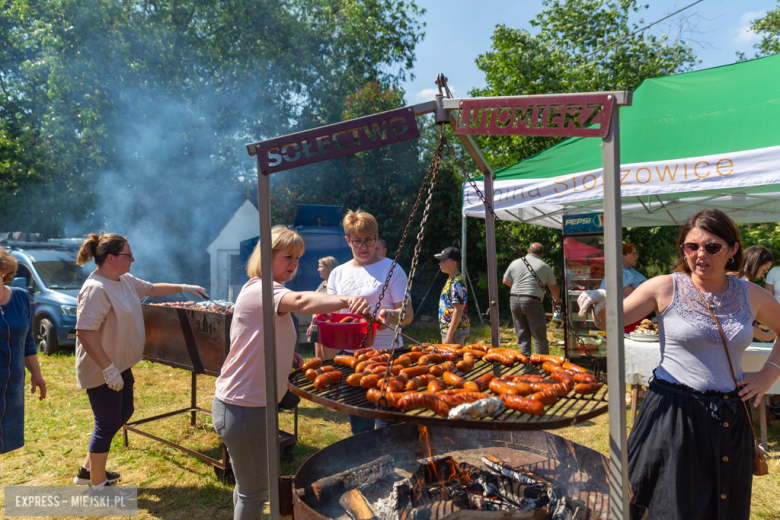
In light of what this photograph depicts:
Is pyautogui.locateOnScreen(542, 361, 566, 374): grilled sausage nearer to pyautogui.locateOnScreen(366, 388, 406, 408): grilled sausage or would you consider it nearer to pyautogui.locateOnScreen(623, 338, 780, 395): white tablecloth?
pyautogui.locateOnScreen(366, 388, 406, 408): grilled sausage

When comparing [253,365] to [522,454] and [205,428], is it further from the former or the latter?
[205,428]

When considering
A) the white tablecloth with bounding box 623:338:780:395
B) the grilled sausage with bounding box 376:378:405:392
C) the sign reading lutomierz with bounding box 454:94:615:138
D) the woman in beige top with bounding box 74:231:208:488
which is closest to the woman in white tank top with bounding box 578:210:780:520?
the sign reading lutomierz with bounding box 454:94:615:138

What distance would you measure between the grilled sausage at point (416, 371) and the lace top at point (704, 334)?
4.02 ft

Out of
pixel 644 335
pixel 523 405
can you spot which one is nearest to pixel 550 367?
pixel 523 405

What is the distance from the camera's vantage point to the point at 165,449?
A: 15.7ft

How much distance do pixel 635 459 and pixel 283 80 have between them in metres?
17.9

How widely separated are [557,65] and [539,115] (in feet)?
48.5

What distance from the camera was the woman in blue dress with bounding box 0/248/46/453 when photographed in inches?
128

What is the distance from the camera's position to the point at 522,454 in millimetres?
2881

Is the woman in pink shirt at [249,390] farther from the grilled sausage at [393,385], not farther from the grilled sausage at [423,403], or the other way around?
the grilled sausage at [423,403]

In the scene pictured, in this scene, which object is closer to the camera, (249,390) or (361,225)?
(249,390)

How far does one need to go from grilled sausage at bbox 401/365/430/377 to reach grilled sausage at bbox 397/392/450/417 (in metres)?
0.45

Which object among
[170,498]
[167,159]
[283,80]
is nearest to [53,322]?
[170,498]

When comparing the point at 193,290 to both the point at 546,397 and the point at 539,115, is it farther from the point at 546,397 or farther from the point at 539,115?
the point at 539,115
